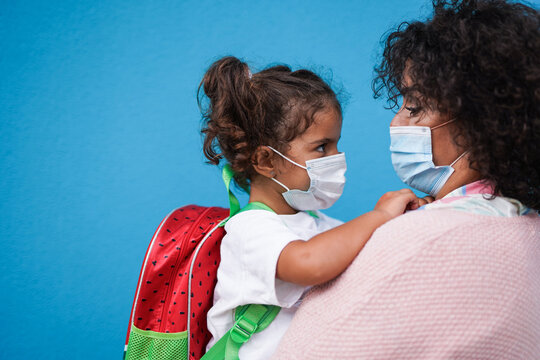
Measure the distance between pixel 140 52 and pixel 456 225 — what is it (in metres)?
2.07

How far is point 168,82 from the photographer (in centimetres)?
246

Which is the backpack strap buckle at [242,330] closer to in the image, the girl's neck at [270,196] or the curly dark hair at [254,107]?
the girl's neck at [270,196]

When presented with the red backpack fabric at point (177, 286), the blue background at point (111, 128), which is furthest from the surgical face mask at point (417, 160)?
the blue background at point (111, 128)

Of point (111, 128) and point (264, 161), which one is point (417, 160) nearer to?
point (264, 161)

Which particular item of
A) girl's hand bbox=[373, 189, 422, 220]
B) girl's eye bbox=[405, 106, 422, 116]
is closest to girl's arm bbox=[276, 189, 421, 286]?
girl's hand bbox=[373, 189, 422, 220]

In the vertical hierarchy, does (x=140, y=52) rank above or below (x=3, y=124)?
above

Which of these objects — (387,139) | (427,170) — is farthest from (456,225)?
(387,139)

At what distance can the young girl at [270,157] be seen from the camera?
120cm

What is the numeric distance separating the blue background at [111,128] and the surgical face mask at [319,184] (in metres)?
0.96

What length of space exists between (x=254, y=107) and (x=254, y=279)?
55 cm

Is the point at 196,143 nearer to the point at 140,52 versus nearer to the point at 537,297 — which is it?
the point at 140,52

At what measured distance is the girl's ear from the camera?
1395 mm

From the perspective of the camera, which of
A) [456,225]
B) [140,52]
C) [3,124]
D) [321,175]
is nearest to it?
[456,225]

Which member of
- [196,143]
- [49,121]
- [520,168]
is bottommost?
[520,168]
